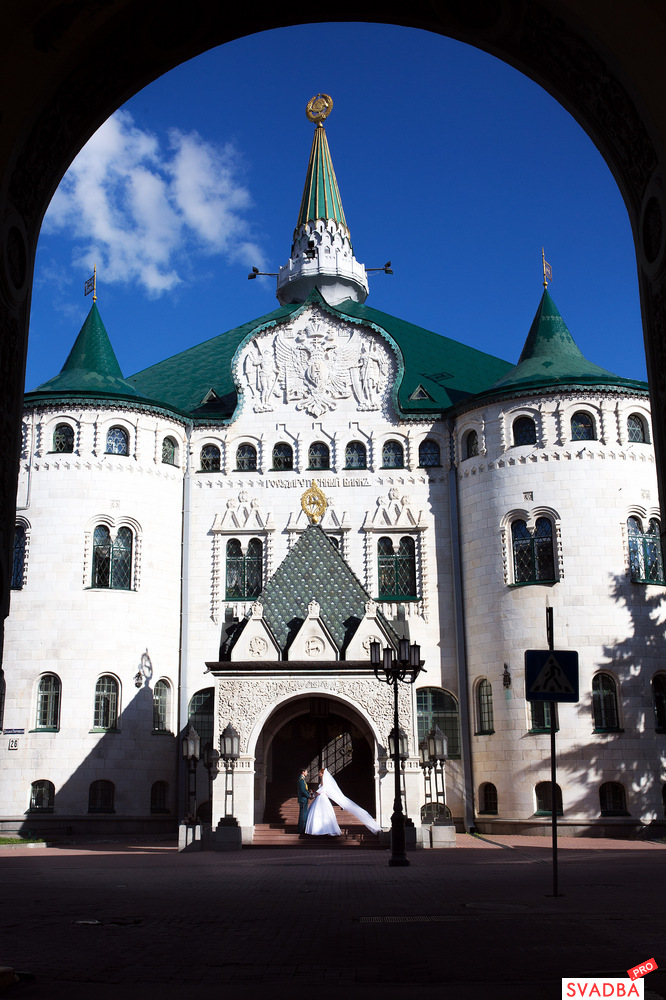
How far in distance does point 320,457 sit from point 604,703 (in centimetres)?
1262

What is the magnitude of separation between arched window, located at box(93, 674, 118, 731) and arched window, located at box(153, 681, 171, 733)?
139 cm

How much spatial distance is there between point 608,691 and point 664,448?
77.1ft

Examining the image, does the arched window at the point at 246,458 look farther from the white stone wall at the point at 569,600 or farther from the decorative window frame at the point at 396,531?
the white stone wall at the point at 569,600

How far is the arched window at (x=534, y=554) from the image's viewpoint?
32969mm

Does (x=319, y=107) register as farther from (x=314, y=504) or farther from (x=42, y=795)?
(x=42, y=795)

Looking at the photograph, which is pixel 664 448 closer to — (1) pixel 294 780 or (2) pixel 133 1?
(2) pixel 133 1

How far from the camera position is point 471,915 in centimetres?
1123

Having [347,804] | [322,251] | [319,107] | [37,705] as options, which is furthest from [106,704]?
[319,107]

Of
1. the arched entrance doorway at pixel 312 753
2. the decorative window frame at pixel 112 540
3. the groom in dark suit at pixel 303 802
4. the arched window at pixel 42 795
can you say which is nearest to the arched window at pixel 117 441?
the decorative window frame at pixel 112 540

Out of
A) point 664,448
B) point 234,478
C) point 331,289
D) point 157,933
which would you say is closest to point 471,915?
point 157,933

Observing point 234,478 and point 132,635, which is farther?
point 234,478

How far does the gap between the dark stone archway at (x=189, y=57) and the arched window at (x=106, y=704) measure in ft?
78.1

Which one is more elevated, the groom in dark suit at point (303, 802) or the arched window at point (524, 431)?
the arched window at point (524, 431)

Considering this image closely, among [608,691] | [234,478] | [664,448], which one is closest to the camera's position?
[664,448]
